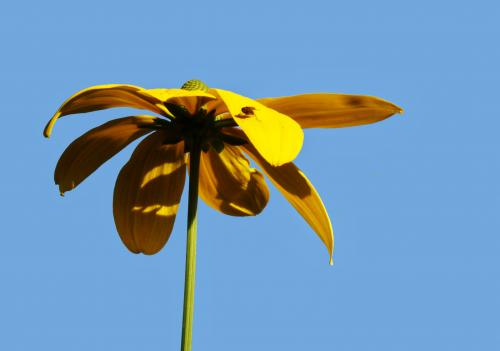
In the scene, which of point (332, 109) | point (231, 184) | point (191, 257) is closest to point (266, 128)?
point (332, 109)

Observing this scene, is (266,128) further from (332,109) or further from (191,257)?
(191,257)

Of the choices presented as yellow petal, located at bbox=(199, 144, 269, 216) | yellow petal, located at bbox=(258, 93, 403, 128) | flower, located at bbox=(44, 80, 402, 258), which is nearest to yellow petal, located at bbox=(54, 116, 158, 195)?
flower, located at bbox=(44, 80, 402, 258)

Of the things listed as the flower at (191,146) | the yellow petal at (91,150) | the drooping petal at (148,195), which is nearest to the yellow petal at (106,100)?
the flower at (191,146)

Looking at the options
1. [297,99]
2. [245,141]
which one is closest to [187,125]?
[245,141]

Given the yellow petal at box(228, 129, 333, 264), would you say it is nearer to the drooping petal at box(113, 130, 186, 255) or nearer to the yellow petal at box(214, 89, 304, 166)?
the drooping petal at box(113, 130, 186, 255)

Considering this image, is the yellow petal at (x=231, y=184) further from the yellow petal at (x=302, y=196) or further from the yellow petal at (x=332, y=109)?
the yellow petal at (x=332, y=109)

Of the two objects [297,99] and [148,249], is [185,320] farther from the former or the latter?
[297,99]
